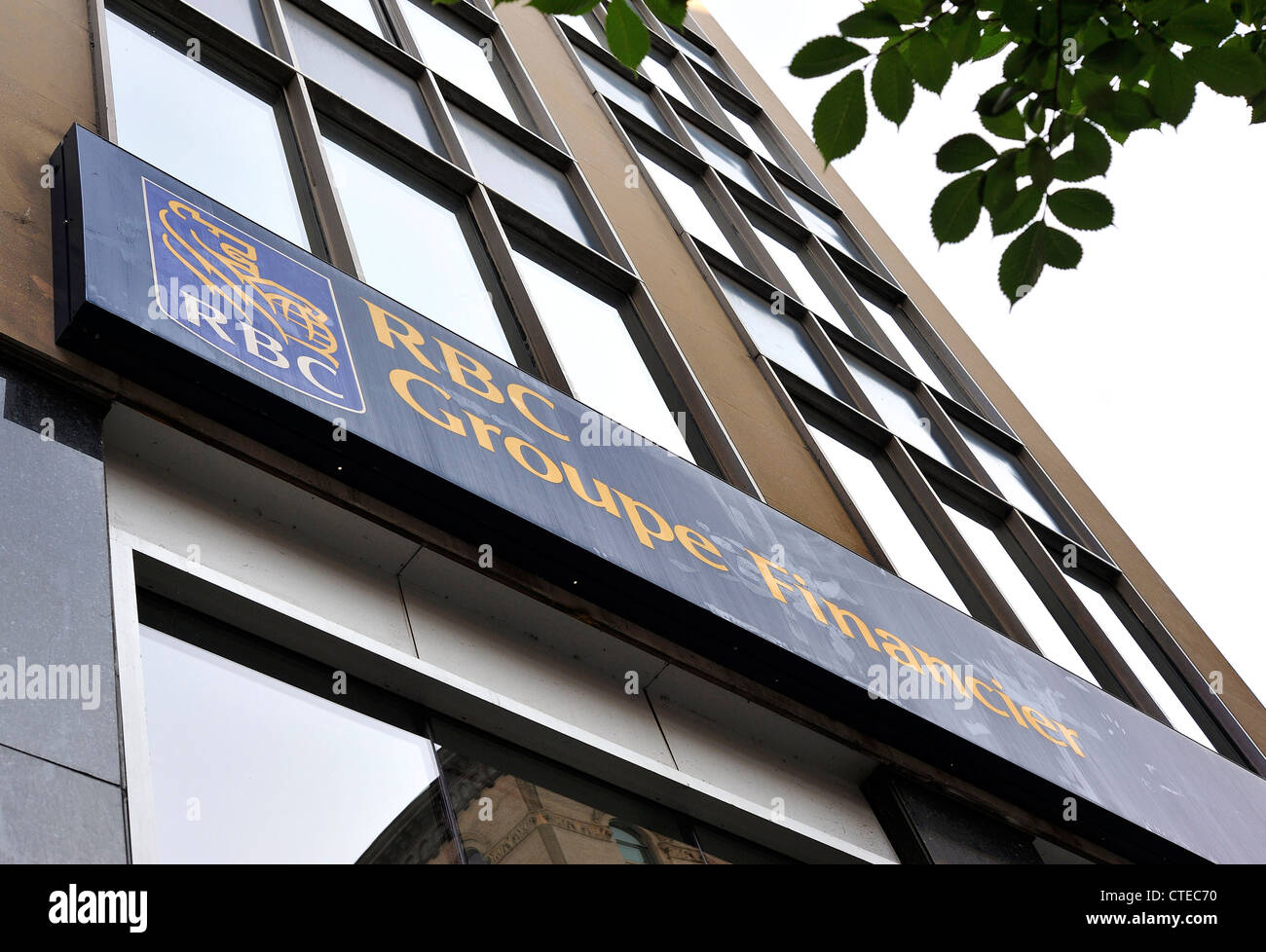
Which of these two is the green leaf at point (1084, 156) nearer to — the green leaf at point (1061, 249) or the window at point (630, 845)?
the green leaf at point (1061, 249)

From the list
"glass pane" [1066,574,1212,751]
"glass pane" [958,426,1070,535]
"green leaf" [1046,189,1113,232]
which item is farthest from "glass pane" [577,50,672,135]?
"green leaf" [1046,189,1113,232]

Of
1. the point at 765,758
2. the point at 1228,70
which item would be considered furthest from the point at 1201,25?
the point at 765,758

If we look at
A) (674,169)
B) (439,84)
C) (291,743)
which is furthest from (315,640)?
(674,169)

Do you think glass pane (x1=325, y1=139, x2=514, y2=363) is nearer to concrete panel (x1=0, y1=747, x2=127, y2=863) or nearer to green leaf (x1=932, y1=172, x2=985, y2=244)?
green leaf (x1=932, y1=172, x2=985, y2=244)

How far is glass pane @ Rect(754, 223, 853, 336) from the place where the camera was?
48.9ft

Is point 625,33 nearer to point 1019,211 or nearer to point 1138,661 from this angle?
point 1019,211

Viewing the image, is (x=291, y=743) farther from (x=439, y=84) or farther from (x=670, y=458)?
(x=439, y=84)

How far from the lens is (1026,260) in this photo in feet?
12.6

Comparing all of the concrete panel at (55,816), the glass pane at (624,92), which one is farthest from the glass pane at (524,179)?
the concrete panel at (55,816)

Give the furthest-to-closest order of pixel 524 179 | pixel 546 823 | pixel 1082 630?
pixel 1082 630 < pixel 524 179 < pixel 546 823

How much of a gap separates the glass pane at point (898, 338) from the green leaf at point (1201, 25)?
1139cm

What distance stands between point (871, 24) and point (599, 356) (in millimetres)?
6189

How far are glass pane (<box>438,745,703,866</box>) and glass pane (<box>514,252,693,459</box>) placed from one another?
349cm
